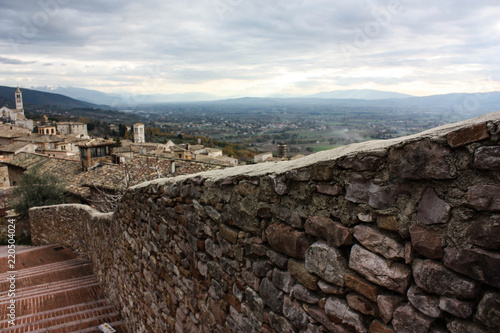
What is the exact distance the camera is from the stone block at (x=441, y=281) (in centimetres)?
126

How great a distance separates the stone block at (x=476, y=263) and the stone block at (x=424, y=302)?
17 centimetres

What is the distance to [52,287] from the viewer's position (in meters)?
6.90

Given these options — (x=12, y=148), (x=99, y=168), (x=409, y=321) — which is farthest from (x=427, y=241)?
(x=12, y=148)

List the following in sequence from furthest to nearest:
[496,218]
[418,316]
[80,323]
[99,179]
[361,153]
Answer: [99,179] → [80,323] → [361,153] → [418,316] → [496,218]

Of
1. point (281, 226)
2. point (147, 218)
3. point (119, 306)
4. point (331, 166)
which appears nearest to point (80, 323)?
point (119, 306)

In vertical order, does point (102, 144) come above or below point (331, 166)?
below

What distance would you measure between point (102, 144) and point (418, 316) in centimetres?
2325

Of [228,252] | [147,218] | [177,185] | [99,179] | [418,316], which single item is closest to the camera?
[418,316]

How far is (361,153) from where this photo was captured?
5.22ft

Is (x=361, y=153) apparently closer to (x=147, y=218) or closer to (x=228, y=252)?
(x=228, y=252)

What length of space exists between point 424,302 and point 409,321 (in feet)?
0.40

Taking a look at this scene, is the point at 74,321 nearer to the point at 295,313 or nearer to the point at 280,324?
the point at 280,324

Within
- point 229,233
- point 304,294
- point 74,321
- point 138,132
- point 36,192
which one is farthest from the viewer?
point 138,132

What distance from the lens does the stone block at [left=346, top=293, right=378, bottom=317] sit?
1.59m
